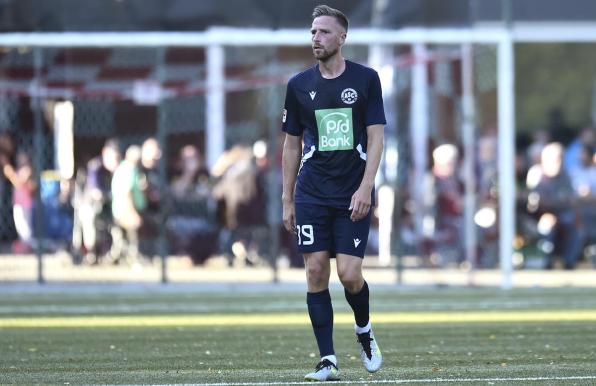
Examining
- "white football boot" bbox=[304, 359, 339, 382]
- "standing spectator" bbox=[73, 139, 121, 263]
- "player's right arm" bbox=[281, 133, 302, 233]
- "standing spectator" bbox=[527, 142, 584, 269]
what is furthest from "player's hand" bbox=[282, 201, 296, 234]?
"standing spectator" bbox=[527, 142, 584, 269]

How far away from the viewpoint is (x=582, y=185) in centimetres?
2423

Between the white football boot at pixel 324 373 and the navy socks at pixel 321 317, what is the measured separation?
0.16 m

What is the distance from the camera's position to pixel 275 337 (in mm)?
12438

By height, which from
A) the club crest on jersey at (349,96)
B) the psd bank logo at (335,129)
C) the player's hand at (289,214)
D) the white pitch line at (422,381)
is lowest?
the white pitch line at (422,381)

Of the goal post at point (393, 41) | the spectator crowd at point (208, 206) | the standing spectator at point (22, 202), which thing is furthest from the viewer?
the spectator crowd at point (208, 206)

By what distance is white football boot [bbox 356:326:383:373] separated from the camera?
9.28 metres

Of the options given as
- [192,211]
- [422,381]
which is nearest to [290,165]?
[422,381]

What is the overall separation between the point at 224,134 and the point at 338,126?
43.2 feet

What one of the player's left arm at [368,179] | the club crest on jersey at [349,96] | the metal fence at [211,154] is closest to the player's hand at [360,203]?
the player's left arm at [368,179]

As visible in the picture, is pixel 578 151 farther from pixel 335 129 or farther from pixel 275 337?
pixel 335 129

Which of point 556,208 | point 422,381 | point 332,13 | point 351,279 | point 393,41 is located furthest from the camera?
point 556,208

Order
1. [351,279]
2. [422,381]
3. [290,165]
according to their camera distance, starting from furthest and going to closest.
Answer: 1. [290,165]
2. [351,279]
3. [422,381]

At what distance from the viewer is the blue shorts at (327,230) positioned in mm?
9117

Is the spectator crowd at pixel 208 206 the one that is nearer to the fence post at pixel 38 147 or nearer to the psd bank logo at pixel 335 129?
the fence post at pixel 38 147
